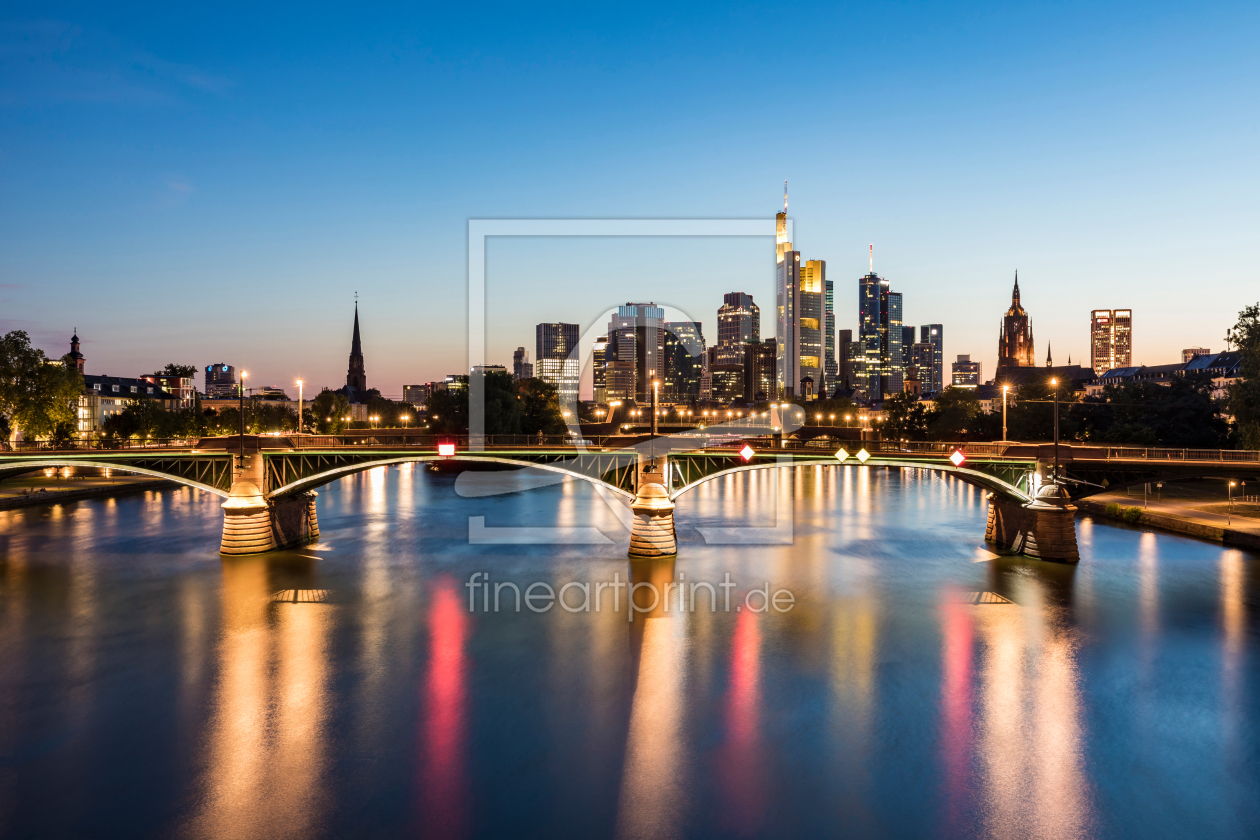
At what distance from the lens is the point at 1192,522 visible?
46.3m

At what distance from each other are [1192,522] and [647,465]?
36148 millimetres

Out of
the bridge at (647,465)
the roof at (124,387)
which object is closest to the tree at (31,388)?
the bridge at (647,465)

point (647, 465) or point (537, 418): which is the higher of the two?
point (537, 418)

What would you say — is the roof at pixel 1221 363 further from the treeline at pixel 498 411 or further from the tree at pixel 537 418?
the treeline at pixel 498 411

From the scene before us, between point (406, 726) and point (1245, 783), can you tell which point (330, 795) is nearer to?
point (406, 726)

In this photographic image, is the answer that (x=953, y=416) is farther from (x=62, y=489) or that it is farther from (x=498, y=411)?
(x=62, y=489)

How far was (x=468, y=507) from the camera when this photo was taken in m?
69.2

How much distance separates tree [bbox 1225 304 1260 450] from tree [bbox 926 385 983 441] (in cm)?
4353

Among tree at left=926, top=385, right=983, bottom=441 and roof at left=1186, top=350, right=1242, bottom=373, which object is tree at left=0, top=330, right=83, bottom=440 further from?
roof at left=1186, top=350, right=1242, bottom=373

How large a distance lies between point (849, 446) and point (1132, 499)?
3358 cm

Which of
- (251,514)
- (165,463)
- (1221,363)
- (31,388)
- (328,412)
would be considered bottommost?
(251,514)

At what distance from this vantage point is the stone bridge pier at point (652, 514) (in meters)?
40.4

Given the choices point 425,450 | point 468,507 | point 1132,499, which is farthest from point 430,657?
point 1132,499

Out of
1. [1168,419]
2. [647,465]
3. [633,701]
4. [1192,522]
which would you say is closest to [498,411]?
[647,465]
